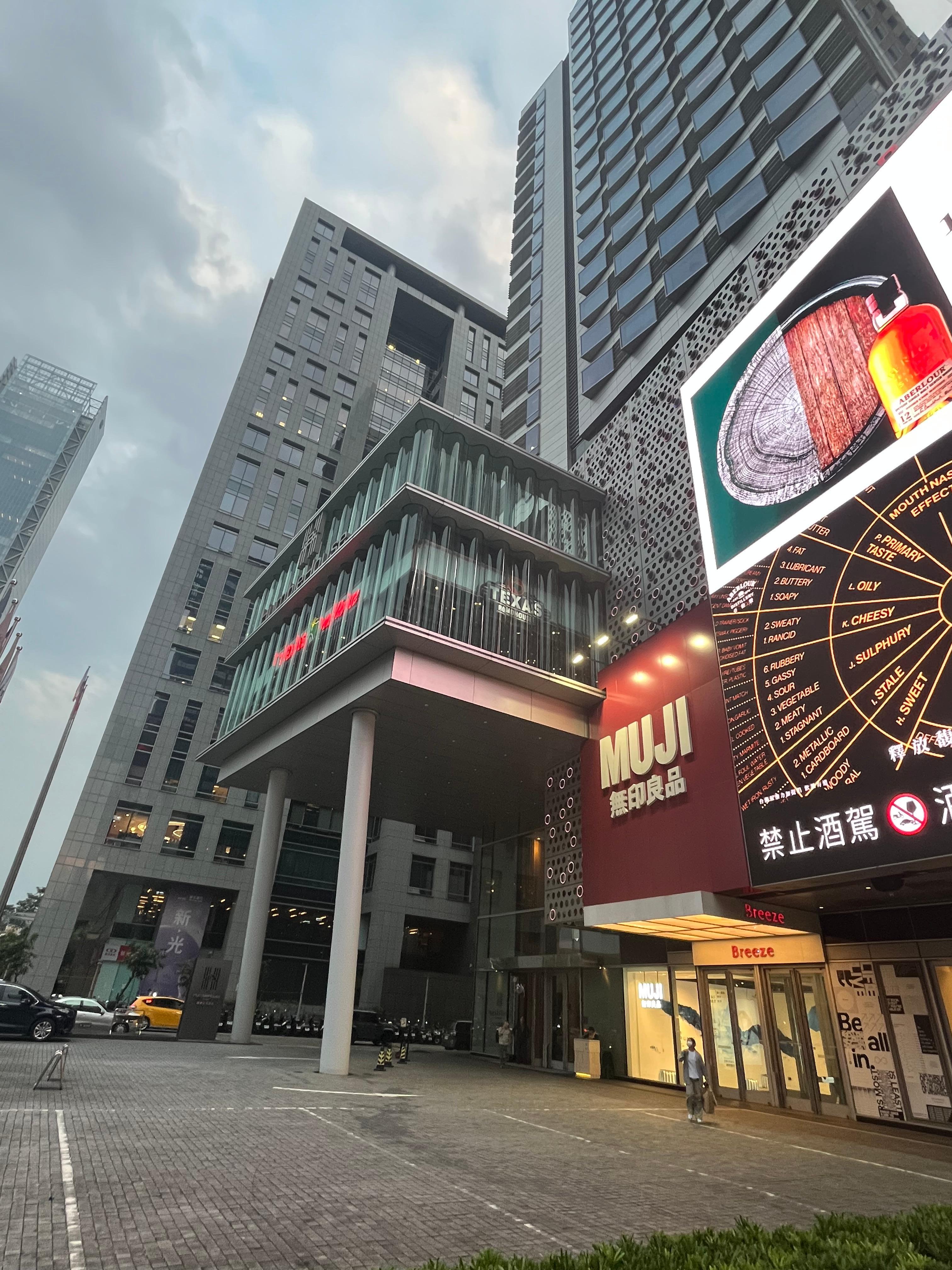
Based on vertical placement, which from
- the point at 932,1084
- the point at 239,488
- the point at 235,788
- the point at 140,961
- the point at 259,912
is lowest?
the point at 932,1084

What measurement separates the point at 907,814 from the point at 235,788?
36071 millimetres

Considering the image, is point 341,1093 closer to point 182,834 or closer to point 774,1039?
point 774,1039

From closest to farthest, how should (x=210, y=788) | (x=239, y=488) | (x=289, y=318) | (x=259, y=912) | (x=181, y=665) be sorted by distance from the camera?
(x=259, y=912) → (x=210, y=788) → (x=181, y=665) → (x=239, y=488) → (x=289, y=318)

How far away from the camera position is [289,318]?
Answer: 215 feet

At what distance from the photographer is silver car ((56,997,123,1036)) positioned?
82.7 ft

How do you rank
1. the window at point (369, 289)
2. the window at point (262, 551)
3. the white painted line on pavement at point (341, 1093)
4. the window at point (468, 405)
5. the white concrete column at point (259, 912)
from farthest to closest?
the window at point (468, 405)
the window at point (369, 289)
the window at point (262, 551)
the white concrete column at point (259, 912)
the white painted line on pavement at point (341, 1093)

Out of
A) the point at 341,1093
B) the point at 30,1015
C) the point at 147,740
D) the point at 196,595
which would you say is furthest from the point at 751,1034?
the point at 196,595

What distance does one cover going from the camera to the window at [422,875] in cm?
5175

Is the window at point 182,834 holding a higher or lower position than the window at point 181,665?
lower

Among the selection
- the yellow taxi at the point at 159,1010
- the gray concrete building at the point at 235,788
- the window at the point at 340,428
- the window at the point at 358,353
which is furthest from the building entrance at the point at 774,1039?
the window at the point at 358,353

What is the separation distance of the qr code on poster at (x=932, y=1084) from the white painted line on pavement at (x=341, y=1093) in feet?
36.2

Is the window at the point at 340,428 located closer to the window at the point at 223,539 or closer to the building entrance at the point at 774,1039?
the window at the point at 223,539

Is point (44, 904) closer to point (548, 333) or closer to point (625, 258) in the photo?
point (548, 333)

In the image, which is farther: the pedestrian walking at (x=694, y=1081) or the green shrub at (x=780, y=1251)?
the pedestrian walking at (x=694, y=1081)
